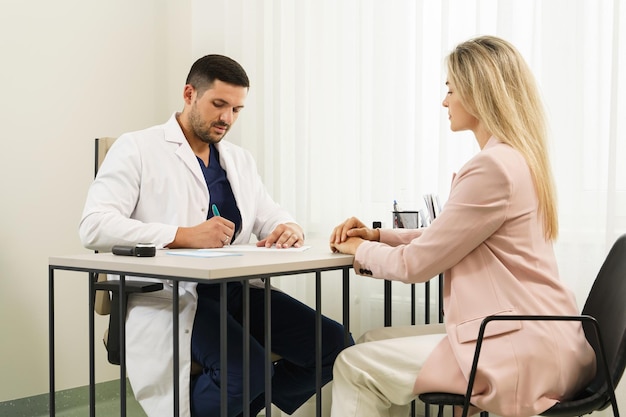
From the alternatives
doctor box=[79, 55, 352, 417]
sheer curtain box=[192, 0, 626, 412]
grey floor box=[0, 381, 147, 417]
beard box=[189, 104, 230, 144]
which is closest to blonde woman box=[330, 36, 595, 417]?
doctor box=[79, 55, 352, 417]

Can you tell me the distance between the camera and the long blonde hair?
1.62m

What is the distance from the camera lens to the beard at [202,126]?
2.49m

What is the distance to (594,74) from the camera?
89.4 inches

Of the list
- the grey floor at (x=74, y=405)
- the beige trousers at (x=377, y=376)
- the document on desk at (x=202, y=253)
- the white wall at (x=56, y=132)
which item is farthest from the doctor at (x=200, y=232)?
the grey floor at (x=74, y=405)

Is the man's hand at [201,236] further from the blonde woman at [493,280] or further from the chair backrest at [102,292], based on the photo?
the blonde woman at [493,280]

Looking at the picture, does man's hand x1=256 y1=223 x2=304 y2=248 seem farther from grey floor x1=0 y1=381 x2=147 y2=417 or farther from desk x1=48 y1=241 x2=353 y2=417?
grey floor x1=0 y1=381 x2=147 y2=417

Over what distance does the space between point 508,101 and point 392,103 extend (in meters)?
1.16

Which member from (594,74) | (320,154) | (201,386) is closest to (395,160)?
(320,154)

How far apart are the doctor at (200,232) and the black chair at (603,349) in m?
0.68

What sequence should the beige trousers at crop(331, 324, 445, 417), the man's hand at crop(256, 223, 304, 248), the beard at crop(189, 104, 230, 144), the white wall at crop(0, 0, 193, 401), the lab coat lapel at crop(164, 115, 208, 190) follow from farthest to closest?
the white wall at crop(0, 0, 193, 401)
the beard at crop(189, 104, 230, 144)
the lab coat lapel at crop(164, 115, 208, 190)
the man's hand at crop(256, 223, 304, 248)
the beige trousers at crop(331, 324, 445, 417)

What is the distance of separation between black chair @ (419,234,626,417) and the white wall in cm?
223

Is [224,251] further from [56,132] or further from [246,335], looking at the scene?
[56,132]

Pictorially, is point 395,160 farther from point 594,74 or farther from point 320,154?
point 594,74

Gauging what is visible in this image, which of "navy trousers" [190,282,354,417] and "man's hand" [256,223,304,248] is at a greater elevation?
"man's hand" [256,223,304,248]
